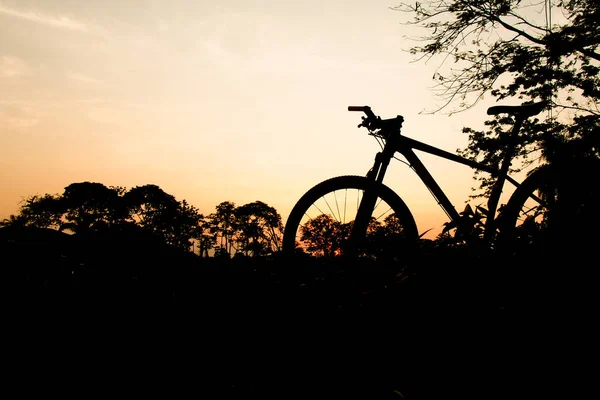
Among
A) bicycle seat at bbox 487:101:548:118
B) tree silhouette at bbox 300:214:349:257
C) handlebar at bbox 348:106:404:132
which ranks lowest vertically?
tree silhouette at bbox 300:214:349:257

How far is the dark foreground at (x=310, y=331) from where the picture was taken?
1.77 metres

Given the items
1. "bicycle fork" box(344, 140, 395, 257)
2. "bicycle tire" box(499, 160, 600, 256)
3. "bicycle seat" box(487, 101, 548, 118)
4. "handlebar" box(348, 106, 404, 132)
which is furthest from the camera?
"bicycle seat" box(487, 101, 548, 118)

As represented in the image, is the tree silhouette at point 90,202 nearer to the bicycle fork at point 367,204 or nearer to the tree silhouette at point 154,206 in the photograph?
the tree silhouette at point 154,206

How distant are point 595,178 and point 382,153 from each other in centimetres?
204

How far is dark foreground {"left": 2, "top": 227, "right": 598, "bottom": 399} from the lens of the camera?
1.77 m

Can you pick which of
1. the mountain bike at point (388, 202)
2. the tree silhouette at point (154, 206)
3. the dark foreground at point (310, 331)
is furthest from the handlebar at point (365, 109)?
the tree silhouette at point (154, 206)

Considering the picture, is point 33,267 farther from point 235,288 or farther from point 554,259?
point 554,259

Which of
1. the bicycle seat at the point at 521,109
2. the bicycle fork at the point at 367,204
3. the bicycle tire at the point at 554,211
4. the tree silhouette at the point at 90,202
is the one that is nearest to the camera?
the bicycle tire at the point at 554,211

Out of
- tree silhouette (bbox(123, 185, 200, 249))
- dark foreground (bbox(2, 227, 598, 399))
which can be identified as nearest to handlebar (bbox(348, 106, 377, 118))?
dark foreground (bbox(2, 227, 598, 399))

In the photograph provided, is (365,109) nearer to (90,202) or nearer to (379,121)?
(379,121)

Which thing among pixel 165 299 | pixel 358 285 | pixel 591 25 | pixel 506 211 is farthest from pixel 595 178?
pixel 591 25

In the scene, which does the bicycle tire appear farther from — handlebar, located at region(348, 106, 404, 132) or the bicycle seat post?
handlebar, located at region(348, 106, 404, 132)

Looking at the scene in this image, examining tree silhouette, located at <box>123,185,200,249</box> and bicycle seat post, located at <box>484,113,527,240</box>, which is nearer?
bicycle seat post, located at <box>484,113,527,240</box>

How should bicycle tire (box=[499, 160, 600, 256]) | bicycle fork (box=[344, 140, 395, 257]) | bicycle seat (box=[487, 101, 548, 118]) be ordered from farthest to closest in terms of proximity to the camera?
1. bicycle seat (box=[487, 101, 548, 118])
2. bicycle fork (box=[344, 140, 395, 257])
3. bicycle tire (box=[499, 160, 600, 256])
